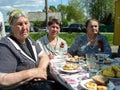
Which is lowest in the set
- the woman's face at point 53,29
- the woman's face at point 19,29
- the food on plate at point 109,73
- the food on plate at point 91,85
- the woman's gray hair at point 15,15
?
the food on plate at point 91,85

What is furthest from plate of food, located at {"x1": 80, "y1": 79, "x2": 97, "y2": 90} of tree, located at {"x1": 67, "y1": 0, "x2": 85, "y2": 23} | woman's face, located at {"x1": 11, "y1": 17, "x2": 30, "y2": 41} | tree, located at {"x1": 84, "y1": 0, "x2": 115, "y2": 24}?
tree, located at {"x1": 67, "y1": 0, "x2": 85, "y2": 23}

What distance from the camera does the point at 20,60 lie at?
311 centimetres

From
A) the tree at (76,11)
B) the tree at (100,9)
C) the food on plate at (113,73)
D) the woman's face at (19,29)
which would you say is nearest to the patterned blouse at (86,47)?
the woman's face at (19,29)

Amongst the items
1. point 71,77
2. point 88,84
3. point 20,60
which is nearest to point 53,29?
point 20,60

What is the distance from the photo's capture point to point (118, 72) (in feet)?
8.67

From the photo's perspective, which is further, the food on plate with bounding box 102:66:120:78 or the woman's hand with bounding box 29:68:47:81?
the woman's hand with bounding box 29:68:47:81

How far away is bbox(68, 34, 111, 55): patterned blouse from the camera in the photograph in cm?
479

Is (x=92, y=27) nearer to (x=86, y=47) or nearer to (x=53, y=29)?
(x=86, y=47)

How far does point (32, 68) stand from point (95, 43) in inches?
73.3

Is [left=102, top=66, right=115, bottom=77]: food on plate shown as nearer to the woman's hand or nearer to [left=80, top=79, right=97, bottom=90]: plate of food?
[left=80, top=79, right=97, bottom=90]: plate of food

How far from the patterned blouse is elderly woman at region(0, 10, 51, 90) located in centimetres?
140

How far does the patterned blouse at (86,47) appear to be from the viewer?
4.79 meters

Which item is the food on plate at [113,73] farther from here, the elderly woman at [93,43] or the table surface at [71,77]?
the elderly woman at [93,43]

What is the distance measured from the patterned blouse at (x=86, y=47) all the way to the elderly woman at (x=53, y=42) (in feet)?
0.62
